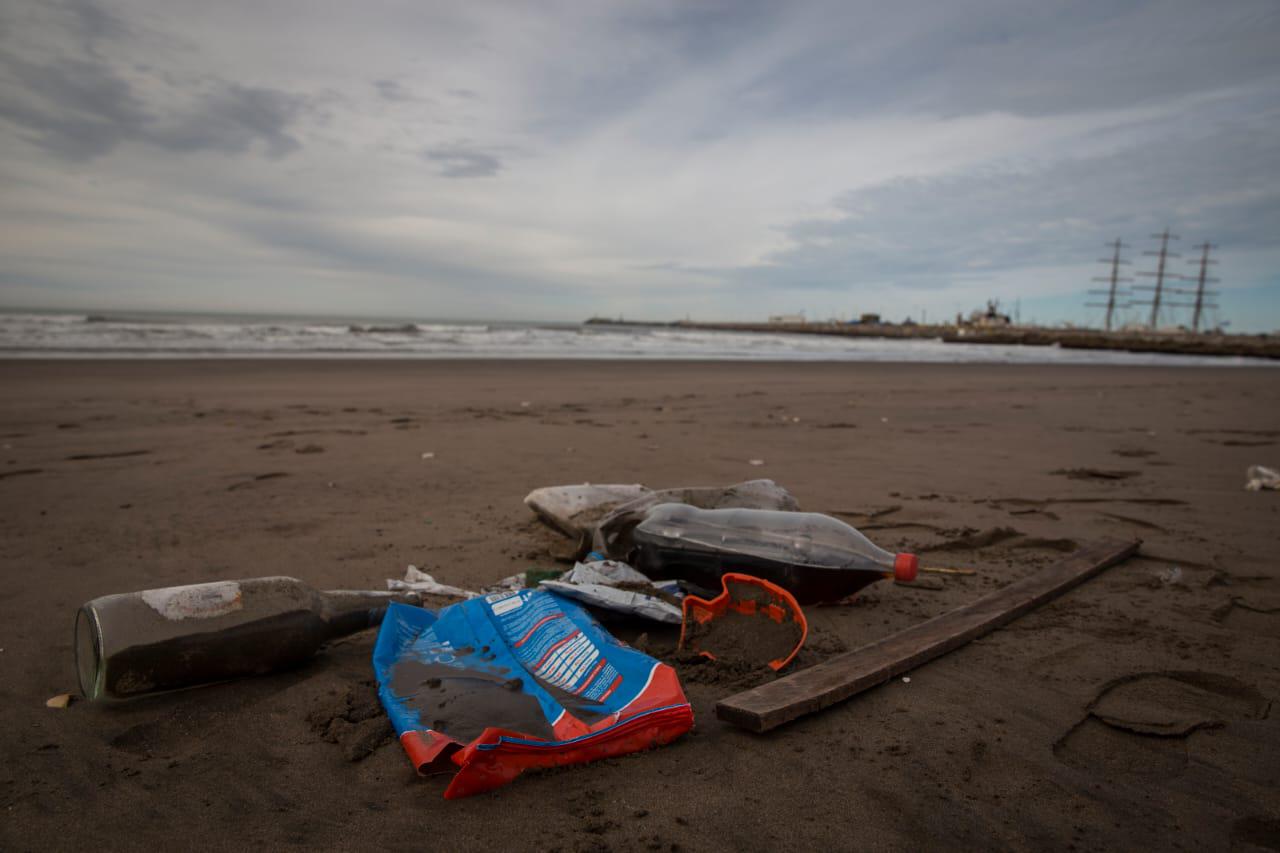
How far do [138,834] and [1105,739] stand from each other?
7.77 ft

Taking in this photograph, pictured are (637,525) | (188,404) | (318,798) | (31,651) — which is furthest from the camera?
(188,404)

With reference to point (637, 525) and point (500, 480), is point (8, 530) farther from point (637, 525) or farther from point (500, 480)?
point (637, 525)

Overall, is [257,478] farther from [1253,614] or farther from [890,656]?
[1253,614]

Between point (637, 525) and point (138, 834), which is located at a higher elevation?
point (637, 525)

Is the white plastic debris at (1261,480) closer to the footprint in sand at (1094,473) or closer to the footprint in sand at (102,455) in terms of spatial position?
the footprint in sand at (1094,473)

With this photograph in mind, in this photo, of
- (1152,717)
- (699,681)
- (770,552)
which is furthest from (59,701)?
(1152,717)

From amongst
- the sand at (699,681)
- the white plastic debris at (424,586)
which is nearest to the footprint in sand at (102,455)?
the sand at (699,681)

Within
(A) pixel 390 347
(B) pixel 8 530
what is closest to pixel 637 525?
(B) pixel 8 530

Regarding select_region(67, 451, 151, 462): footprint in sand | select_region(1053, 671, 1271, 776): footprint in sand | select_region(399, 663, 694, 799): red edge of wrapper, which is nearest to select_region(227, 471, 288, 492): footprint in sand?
select_region(67, 451, 151, 462): footprint in sand

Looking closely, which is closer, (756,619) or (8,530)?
(756,619)

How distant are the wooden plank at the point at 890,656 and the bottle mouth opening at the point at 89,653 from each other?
1713 mm

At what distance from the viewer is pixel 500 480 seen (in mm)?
5195

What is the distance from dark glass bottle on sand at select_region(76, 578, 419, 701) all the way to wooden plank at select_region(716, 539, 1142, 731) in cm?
137

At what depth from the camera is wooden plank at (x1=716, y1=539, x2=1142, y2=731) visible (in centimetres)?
191
